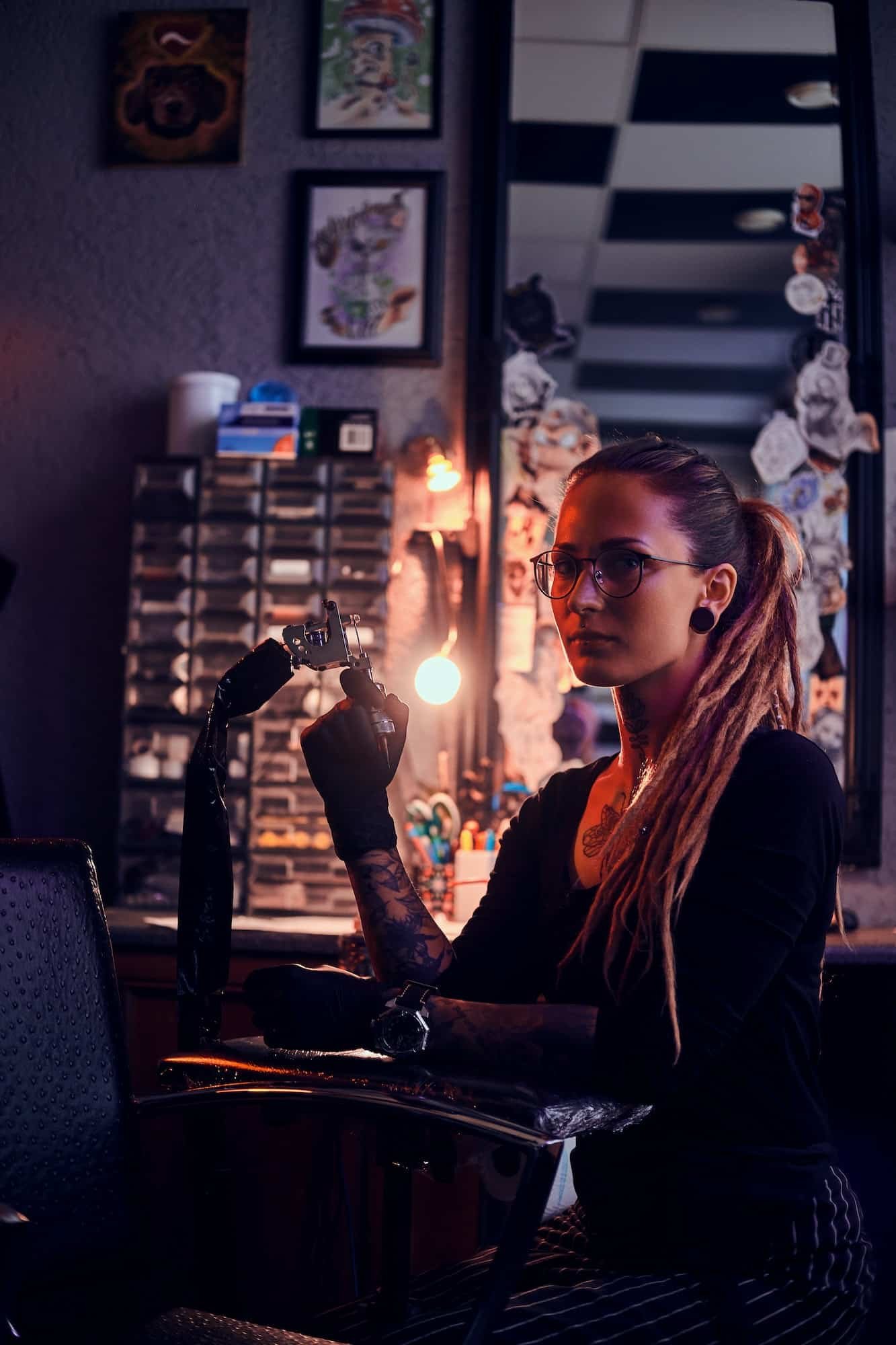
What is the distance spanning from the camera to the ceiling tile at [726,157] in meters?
2.54

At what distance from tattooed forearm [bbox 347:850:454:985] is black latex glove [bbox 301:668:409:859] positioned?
22mm

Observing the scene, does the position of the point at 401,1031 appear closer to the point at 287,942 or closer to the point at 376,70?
the point at 287,942

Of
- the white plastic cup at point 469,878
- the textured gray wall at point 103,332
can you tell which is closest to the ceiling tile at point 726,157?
the textured gray wall at point 103,332

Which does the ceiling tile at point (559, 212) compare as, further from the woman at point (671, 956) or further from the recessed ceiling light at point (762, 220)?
the woman at point (671, 956)

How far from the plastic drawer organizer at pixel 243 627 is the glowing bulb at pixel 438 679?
4.0 inches

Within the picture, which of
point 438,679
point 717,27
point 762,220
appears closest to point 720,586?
point 438,679

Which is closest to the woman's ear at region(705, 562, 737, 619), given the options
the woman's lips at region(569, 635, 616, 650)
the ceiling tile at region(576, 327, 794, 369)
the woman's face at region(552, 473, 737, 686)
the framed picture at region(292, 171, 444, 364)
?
the woman's face at region(552, 473, 737, 686)

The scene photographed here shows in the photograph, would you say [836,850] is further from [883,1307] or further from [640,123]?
[640,123]

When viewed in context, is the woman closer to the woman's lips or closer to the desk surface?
the woman's lips

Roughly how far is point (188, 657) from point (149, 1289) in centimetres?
113

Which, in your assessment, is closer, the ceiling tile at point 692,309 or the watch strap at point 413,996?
the watch strap at point 413,996

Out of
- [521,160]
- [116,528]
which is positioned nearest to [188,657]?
[116,528]

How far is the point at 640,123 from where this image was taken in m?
2.54

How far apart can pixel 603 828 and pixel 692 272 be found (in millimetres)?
1605
